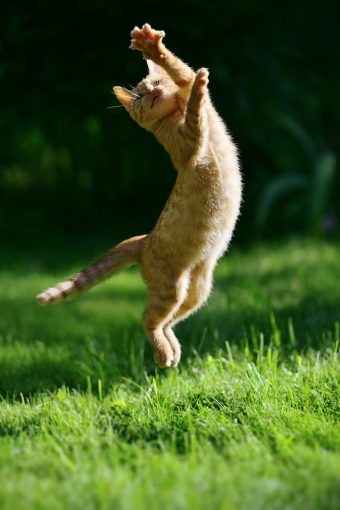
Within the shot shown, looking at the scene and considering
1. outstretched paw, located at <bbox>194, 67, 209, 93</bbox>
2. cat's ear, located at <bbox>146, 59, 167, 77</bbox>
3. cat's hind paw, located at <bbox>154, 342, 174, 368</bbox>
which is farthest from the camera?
cat's ear, located at <bbox>146, 59, 167, 77</bbox>

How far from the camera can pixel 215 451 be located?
2557 mm

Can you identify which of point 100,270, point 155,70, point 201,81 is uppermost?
point 155,70

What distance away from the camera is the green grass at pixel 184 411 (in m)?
2.25

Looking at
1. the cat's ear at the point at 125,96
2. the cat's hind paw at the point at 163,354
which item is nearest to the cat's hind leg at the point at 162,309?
the cat's hind paw at the point at 163,354

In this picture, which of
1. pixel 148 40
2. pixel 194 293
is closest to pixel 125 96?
pixel 148 40

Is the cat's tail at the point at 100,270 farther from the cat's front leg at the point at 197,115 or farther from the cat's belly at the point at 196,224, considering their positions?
the cat's front leg at the point at 197,115

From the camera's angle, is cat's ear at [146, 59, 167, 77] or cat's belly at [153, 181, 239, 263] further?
cat's ear at [146, 59, 167, 77]

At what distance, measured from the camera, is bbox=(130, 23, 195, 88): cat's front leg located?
2.98 metres

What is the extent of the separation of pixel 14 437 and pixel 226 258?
15.5ft

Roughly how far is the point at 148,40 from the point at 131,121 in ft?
14.5

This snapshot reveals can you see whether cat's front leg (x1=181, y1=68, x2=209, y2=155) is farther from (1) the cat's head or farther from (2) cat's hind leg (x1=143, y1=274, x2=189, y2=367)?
(2) cat's hind leg (x1=143, y1=274, x2=189, y2=367)

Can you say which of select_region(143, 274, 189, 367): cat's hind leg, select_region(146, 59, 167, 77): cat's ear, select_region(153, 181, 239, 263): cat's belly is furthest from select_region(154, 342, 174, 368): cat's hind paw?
select_region(146, 59, 167, 77): cat's ear

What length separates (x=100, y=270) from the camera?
312cm

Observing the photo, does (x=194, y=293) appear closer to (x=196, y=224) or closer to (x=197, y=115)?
(x=196, y=224)
